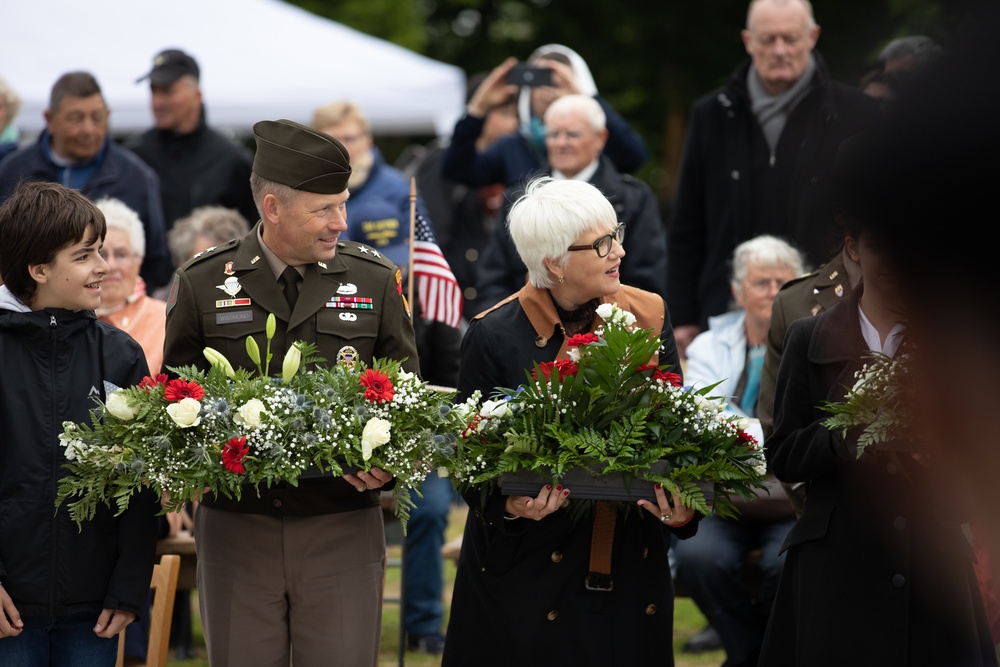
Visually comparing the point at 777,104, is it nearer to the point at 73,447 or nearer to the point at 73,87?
the point at 73,87

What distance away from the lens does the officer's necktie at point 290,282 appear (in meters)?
4.56

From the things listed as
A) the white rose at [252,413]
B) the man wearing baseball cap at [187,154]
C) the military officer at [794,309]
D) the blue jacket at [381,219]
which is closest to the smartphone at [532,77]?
the blue jacket at [381,219]

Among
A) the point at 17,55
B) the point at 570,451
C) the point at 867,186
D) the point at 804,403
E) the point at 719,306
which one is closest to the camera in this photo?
the point at 867,186

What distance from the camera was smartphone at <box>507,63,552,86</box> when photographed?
812cm

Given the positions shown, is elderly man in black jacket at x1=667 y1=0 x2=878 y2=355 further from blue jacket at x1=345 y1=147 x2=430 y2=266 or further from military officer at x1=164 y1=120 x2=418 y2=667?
military officer at x1=164 y1=120 x2=418 y2=667

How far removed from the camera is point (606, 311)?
428cm

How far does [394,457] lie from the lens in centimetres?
402

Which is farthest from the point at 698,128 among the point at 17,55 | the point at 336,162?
the point at 17,55

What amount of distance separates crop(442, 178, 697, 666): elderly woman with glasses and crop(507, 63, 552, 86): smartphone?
358cm

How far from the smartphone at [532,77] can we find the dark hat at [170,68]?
2.31 meters

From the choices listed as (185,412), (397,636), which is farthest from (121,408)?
(397,636)

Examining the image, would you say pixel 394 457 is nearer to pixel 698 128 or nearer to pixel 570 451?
pixel 570 451

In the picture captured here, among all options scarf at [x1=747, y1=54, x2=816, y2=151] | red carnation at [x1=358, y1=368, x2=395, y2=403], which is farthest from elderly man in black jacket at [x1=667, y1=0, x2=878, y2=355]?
red carnation at [x1=358, y1=368, x2=395, y2=403]

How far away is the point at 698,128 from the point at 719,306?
3.58 feet
